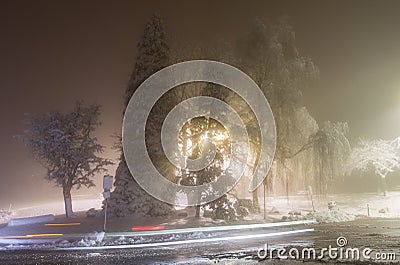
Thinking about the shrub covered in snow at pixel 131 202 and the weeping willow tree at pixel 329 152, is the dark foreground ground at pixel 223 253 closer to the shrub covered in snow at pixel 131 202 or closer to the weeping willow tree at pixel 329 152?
the shrub covered in snow at pixel 131 202

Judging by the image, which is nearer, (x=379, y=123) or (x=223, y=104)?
(x=223, y=104)

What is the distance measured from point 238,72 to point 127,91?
27.9 ft

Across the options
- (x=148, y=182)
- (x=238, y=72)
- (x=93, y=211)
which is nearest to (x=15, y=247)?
(x=148, y=182)

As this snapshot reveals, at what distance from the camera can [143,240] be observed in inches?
784

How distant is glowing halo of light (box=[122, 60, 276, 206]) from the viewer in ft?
94.4

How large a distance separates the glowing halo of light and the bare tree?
4033mm

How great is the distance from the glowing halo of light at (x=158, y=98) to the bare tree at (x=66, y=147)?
4.03 m

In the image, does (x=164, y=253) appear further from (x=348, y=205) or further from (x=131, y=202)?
(x=348, y=205)

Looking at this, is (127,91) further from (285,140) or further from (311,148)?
(311,148)

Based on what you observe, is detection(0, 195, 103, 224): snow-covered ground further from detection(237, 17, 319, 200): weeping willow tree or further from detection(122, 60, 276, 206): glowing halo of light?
detection(237, 17, 319, 200): weeping willow tree

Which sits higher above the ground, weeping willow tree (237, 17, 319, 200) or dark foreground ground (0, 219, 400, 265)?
weeping willow tree (237, 17, 319, 200)

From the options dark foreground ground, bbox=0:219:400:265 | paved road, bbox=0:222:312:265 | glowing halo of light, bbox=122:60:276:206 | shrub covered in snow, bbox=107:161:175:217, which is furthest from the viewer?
glowing halo of light, bbox=122:60:276:206

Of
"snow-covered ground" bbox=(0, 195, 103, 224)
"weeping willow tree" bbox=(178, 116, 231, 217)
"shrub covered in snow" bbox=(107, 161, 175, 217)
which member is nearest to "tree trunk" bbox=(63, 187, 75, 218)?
"shrub covered in snow" bbox=(107, 161, 175, 217)

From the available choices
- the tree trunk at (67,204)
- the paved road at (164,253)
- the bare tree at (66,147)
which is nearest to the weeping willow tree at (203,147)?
the bare tree at (66,147)
